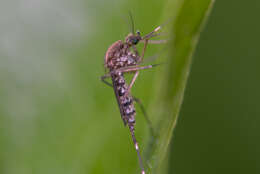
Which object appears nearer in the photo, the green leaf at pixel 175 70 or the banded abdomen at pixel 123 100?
the green leaf at pixel 175 70

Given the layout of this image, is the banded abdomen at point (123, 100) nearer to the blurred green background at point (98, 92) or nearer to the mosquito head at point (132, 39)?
the blurred green background at point (98, 92)

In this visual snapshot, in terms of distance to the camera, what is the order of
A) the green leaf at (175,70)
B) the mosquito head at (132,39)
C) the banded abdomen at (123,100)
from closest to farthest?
1. the green leaf at (175,70)
2. the banded abdomen at (123,100)
3. the mosquito head at (132,39)

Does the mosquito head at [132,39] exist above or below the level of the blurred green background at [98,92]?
above

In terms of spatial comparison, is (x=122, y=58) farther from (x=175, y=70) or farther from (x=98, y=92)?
(x=175, y=70)

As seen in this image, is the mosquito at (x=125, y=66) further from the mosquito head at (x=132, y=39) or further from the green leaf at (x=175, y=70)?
the green leaf at (x=175, y=70)

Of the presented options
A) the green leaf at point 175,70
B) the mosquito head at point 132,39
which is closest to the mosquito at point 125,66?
the mosquito head at point 132,39

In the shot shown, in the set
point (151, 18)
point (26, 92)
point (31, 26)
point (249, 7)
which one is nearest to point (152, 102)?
point (151, 18)

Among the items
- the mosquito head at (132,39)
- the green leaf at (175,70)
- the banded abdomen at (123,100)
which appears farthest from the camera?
the mosquito head at (132,39)
